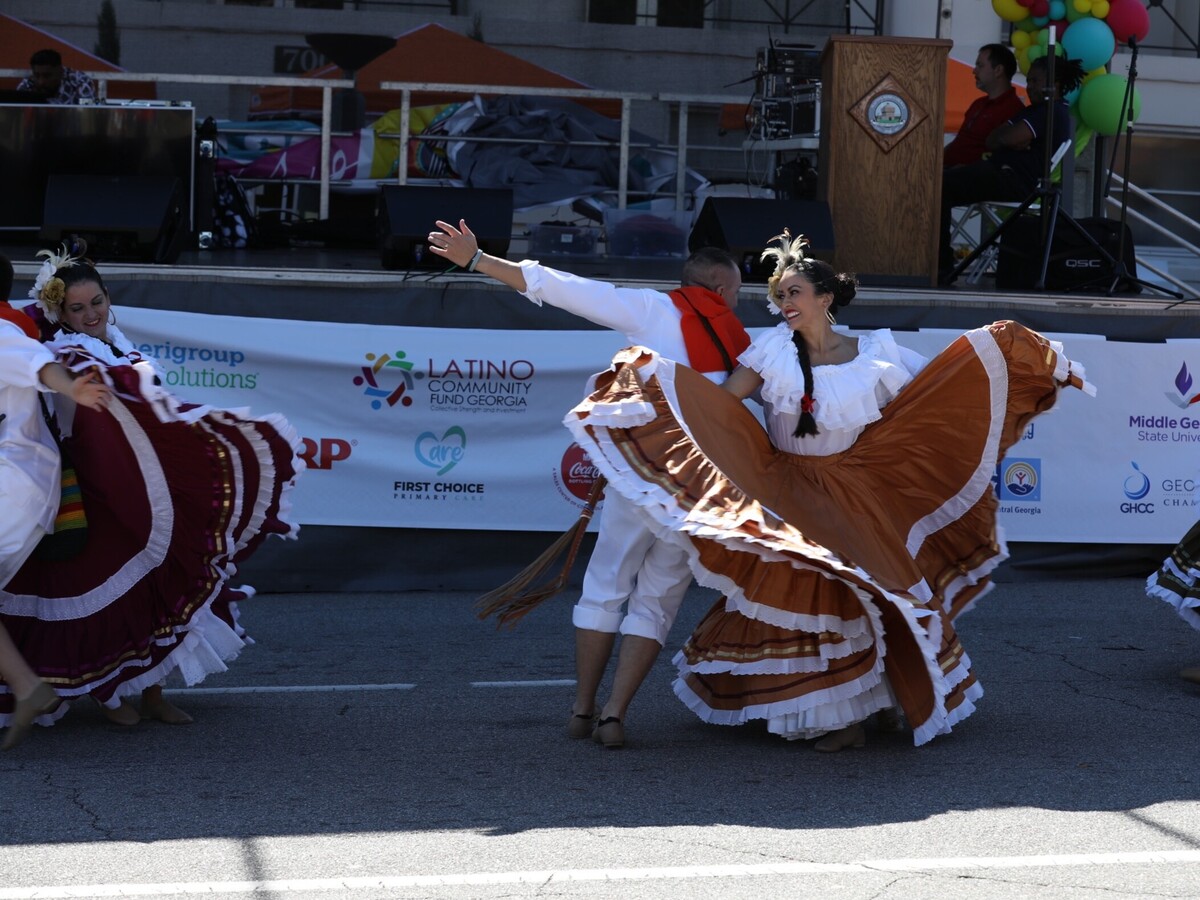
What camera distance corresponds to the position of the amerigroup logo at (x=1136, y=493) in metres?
8.73

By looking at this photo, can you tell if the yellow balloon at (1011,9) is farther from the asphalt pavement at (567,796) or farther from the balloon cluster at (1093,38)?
the asphalt pavement at (567,796)

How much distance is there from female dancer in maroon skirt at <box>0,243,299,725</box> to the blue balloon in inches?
285

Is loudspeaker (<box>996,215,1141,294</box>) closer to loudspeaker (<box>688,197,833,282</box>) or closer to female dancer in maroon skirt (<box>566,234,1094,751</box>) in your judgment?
loudspeaker (<box>688,197,833,282</box>)

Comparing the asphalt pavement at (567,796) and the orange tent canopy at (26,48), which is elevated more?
the orange tent canopy at (26,48)

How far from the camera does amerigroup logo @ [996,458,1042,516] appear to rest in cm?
865

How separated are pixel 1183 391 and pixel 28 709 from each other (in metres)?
6.21

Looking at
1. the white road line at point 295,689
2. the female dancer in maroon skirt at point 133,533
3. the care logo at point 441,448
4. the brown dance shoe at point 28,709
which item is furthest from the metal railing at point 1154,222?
the brown dance shoe at point 28,709

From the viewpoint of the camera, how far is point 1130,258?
9.62 metres

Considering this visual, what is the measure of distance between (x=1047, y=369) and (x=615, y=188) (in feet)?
21.6

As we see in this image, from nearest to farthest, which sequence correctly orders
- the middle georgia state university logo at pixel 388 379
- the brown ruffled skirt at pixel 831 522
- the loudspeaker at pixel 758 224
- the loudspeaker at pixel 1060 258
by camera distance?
the brown ruffled skirt at pixel 831 522 < the middle georgia state university logo at pixel 388 379 < the loudspeaker at pixel 758 224 < the loudspeaker at pixel 1060 258

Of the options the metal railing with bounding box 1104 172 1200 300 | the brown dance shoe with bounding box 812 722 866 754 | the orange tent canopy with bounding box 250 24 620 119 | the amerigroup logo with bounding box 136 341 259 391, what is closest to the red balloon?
the metal railing with bounding box 1104 172 1200 300

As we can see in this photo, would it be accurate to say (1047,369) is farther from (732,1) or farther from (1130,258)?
(732,1)

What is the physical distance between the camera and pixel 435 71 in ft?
49.5

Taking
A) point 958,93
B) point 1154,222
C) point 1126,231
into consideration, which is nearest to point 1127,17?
point 1126,231
